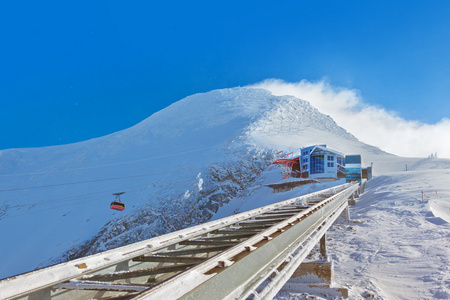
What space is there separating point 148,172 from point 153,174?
331 centimetres

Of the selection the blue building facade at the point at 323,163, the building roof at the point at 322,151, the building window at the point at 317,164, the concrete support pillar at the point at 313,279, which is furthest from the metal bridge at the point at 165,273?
the building window at the point at 317,164

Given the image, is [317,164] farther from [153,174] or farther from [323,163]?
[153,174]

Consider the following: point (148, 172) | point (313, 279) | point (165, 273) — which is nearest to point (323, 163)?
point (313, 279)

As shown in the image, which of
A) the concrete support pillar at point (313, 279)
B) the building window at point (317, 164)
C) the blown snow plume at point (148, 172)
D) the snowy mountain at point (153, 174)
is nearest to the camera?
the concrete support pillar at point (313, 279)

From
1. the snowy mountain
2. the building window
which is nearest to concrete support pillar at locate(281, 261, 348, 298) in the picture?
the snowy mountain

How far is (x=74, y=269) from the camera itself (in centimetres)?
418

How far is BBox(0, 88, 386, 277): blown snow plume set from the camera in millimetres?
75312

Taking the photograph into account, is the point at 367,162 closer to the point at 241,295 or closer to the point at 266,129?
the point at 266,129

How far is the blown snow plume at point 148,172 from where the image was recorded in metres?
75.3

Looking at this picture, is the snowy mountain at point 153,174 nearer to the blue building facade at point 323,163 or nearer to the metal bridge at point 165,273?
the blue building facade at point 323,163

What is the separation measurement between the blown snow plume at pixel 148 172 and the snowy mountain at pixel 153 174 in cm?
34

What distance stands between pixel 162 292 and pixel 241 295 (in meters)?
1.50

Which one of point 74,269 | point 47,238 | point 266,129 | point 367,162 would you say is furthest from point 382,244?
point 266,129

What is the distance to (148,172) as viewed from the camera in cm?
10181
